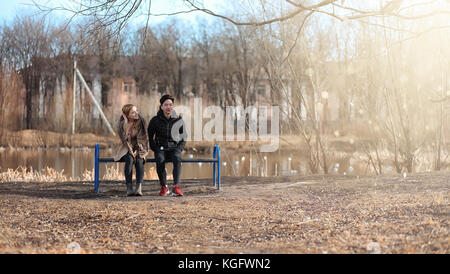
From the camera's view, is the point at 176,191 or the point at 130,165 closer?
the point at 130,165

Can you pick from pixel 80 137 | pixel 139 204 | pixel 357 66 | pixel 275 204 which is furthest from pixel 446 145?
pixel 80 137

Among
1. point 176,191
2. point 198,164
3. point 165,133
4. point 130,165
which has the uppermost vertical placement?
point 165,133

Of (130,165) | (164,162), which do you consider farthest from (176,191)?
(130,165)

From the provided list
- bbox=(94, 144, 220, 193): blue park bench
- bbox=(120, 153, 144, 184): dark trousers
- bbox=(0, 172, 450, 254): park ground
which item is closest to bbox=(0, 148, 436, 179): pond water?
bbox=(94, 144, 220, 193): blue park bench

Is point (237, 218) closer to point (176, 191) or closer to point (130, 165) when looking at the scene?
point (176, 191)

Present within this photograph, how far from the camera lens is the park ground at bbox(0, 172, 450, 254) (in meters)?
3.62

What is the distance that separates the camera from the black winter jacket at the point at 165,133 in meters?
6.29

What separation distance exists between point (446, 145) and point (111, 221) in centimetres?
877

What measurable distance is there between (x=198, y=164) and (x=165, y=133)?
324 inches

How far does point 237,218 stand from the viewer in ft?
15.9

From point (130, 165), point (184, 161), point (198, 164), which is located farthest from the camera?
point (198, 164)

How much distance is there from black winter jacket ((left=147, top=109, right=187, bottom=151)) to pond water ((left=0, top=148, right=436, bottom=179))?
3713mm

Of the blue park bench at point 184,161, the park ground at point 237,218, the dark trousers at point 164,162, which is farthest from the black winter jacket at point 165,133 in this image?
the park ground at point 237,218
